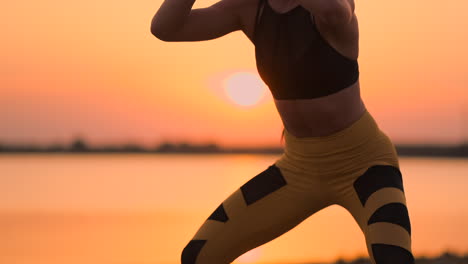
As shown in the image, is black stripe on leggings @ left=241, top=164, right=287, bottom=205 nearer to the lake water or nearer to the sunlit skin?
the sunlit skin

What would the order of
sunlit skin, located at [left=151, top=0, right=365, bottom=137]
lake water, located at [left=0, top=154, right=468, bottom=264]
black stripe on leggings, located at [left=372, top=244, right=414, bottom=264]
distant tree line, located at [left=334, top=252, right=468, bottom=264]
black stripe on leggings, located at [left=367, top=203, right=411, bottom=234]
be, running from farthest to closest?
lake water, located at [left=0, top=154, right=468, bottom=264], distant tree line, located at [left=334, top=252, right=468, bottom=264], sunlit skin, located at [left=151, top=0, right=365, bottom=137], black stripe on leggings, located at [left=367, top=203, right=411, bottom=234], black stripe on leggings, located at [left=372, top=244, right=414, bottom=264]

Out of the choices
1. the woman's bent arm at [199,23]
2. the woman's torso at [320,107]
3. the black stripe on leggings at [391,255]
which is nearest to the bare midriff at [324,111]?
the woman's torso at [320,107]

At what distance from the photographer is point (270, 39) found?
4.96m

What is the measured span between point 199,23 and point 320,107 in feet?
2.73

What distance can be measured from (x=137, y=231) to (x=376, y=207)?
18.0 metres

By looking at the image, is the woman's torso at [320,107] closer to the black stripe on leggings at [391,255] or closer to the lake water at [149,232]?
the black stripe on leggings at [391,255]

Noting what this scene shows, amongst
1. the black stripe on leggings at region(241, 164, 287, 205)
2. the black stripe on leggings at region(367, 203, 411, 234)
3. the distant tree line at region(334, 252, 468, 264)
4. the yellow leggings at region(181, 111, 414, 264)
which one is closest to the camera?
the black stripe on leggings at region(367, 203, 411, 234)

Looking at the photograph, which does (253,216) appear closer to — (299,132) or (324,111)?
(299,132)

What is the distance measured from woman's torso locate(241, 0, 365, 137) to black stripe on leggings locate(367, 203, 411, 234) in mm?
572

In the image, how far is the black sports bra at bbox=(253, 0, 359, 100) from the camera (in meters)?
4.85

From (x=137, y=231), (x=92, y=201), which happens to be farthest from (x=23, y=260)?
(x=92, y=201)

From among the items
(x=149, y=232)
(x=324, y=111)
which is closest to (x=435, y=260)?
(x=324, y=111)

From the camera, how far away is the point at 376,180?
489 centimetres

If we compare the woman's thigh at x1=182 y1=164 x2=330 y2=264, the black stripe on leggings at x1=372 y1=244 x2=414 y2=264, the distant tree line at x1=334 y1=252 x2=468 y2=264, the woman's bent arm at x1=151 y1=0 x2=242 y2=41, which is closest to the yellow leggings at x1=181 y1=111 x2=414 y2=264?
the woman's thigh at x1=182 y1=164 x2=330 y2=264
